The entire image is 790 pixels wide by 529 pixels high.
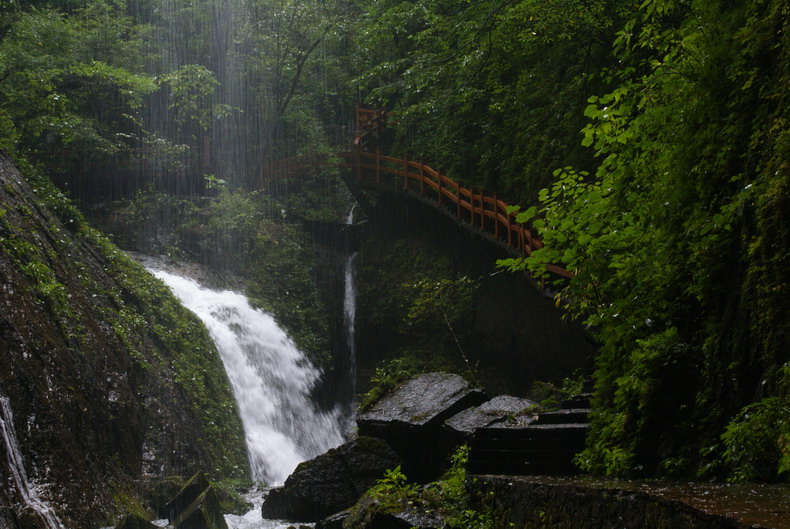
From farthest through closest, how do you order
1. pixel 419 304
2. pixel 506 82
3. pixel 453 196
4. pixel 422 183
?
pixel 422 183 < pixel 419 304 < pixel 506 82 < pixel 453 196

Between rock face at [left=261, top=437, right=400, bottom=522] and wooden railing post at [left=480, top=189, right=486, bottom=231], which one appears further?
wooden railing post at [left=480, top=189, right=486, bottom=231]

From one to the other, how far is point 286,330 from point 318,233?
17.8 feet

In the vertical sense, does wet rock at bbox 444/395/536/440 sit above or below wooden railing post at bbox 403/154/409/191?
below

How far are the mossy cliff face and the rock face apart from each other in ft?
7.75

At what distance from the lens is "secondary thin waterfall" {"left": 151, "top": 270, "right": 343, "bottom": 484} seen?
14.3 metres

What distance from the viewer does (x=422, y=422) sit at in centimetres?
927

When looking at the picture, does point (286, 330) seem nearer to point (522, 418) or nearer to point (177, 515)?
point (177, 515)

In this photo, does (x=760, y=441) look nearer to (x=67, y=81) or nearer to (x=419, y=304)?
(x=419, y=304)

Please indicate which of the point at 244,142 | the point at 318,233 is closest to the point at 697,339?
the point at 318,233

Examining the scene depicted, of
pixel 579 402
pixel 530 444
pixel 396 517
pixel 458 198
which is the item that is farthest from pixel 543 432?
pixel 458 198

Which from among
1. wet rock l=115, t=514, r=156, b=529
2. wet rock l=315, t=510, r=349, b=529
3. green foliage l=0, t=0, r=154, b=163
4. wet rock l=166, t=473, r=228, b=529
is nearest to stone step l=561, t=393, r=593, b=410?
wet rock l=315, t=510, r=349, b=529

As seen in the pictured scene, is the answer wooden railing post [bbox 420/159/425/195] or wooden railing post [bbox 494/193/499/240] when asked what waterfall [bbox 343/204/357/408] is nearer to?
wooden railing post [bbox 420/159/425/195]

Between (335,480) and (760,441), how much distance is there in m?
7.17

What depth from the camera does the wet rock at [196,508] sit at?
8805 mm
